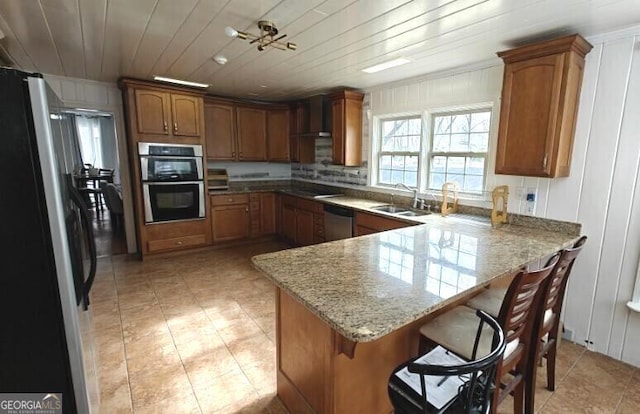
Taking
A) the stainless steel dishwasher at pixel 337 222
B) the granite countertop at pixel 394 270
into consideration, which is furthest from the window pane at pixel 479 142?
the stainless steel dishwasher at pixel 337 222

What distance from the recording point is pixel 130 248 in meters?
4.38

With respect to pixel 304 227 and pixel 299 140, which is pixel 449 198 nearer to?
pixel 304 227

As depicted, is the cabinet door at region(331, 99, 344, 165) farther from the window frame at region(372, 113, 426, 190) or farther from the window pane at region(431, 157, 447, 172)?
the window pane at region(431, 157, 447, 172)

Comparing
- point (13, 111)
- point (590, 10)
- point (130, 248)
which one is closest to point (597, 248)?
point (590, 10)

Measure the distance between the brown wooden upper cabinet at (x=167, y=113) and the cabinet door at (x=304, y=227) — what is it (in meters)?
1.82

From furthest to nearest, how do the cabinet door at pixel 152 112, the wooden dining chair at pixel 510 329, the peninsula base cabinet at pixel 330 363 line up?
the cabinet door at pixel 152 112 → the peninsula base cabinet at pixel 330 363 → the wooden dining chair at pixel 510 329

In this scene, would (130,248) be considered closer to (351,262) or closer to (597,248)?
(351,262)

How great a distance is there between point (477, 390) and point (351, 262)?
0.77m

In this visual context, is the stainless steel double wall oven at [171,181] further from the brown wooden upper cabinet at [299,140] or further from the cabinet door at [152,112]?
the brown wooden upper cabinet at [299,140]

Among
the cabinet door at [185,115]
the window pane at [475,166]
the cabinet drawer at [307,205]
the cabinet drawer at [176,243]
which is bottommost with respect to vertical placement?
the cabinet drawer at [176,243]

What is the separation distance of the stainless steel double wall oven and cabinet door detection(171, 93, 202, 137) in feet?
0.65

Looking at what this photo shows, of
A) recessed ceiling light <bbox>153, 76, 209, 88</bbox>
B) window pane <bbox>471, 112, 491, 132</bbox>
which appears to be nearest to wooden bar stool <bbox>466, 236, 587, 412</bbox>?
window pane <bbox>471, 112, 491, 132</bbox>

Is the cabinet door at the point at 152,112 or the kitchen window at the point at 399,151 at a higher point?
the cabinet door at the point at 152,112

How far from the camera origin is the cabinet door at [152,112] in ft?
12.3
